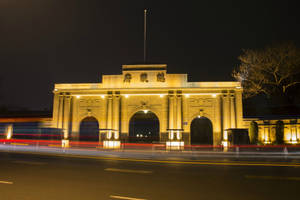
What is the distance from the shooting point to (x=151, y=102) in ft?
112

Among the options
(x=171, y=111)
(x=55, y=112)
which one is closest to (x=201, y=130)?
(x=171, y=111)

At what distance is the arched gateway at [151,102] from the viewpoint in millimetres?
33094

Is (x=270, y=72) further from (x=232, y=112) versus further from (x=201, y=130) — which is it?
(x=201, y=130)

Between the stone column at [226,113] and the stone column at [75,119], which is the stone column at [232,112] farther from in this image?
the stone column at [75,119]

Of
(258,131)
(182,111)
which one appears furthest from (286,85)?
(182,111)

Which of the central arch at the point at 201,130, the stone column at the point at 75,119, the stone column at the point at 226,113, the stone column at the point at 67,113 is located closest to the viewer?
the stone column at the point at 226,113

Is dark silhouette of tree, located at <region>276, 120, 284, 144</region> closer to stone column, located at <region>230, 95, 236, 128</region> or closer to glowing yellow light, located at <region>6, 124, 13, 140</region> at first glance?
stone column, located at <region>230, 95, 236, 128</region>

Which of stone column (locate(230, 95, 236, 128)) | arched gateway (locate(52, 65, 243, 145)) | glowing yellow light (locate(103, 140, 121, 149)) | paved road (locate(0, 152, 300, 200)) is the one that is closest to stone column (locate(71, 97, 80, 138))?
arched gateway (locate(52, 65, 243, 145))

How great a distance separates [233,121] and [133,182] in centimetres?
2573

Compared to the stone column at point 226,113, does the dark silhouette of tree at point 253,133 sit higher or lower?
lower

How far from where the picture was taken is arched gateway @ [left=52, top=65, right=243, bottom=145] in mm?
33094

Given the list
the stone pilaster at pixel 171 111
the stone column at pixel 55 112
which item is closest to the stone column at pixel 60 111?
the stone column at pixel 55 112

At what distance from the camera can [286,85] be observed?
34.0 meters

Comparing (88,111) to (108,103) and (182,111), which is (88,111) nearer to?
(108,103)
